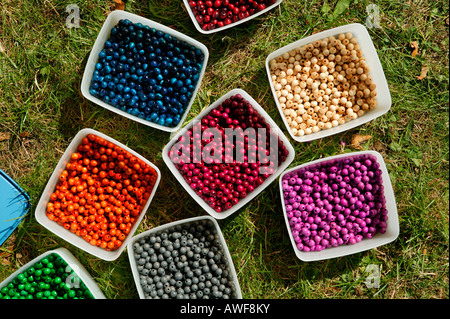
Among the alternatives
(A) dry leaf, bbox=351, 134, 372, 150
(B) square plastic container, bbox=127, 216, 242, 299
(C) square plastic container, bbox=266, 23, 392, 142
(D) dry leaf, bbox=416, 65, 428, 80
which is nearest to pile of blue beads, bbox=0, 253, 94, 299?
(B) square plastic container, bbox=127, 216, 242, 299

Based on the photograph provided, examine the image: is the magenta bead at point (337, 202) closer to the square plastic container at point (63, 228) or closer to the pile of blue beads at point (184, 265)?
the pile of blue beads at point (184, 265)

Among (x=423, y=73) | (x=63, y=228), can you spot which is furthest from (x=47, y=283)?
(x=423, y=73)

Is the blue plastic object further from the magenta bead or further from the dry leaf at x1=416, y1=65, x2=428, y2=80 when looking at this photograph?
the dry leaf at x1=416, y1=65, x2=428, y2=80

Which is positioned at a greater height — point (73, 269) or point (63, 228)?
point (63, 228)

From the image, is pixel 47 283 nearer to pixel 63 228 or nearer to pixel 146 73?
pixel 63 228

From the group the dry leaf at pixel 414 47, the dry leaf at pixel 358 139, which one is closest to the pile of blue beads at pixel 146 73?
the dry leaf at pixel 358 139

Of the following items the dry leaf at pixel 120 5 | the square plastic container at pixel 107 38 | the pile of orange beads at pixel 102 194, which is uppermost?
the dry leaf at pixel 120 5
